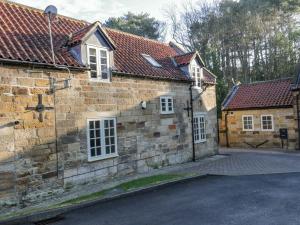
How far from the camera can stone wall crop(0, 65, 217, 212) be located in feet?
29.4

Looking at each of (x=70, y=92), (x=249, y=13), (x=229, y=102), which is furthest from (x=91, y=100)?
(x=249, y=13)

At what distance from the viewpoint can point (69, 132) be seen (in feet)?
34.7

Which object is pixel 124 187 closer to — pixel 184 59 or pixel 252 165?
pixel 252 165

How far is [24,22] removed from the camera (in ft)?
38.3

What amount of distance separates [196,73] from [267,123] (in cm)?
812

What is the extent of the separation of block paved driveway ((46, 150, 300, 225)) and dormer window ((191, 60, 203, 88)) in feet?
21.8

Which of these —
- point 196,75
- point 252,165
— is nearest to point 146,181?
point 252,165

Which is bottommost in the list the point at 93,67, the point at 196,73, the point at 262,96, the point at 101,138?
the point at 101,138

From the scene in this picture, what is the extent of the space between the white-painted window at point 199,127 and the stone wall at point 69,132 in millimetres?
2060

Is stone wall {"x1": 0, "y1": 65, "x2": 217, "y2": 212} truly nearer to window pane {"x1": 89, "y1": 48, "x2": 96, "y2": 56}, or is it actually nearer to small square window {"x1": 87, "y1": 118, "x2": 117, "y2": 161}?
small square window {"x1": 87, "y1": 118, "x2": 117, "y2": 161}

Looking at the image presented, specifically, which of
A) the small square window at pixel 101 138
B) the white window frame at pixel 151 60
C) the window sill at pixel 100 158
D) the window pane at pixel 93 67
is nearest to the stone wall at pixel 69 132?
the window sill at pixel 100 158

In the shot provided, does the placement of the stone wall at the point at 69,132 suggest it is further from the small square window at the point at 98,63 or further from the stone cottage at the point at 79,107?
the small square window at the point at 98,63

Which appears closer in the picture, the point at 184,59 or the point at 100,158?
the point at 100,158

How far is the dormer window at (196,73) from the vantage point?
1753 cm
